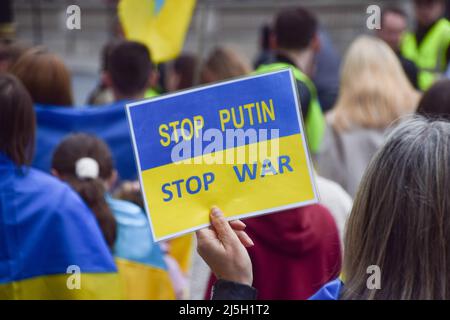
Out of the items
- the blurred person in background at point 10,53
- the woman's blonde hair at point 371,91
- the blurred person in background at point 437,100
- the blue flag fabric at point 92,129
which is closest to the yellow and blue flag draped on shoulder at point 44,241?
the blurred person in background at point 437,100

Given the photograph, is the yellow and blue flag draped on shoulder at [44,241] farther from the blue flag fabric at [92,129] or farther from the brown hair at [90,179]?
the blue flag fabric at [92,129]

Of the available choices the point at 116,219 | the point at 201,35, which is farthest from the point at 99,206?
the point at 201,35

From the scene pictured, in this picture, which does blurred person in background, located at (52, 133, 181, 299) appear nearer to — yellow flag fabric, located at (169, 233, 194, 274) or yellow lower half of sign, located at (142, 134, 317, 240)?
yellow flag fabric, located at (169, 233, 194, 274)

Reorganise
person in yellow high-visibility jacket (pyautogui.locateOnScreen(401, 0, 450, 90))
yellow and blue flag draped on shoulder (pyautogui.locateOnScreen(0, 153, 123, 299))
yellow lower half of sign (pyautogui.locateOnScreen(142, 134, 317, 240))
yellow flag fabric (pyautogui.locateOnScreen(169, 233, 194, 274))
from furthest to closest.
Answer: person in yellow high-visibility jacket (pyautogui.locateOnScreen(401, 0, 450, 90)) → yellow flag fabric (pyautogui.locateOnScreen(169, 233, 194, 274)) → yellow and blue flag draped on shoulder (pyautogui.locateOnScreen(0, 153, 123, 299)) → yellow lower half of sign (pyautogui.locateOnScreen(142, 134, 317, 240))

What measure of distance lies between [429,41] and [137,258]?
4.13m

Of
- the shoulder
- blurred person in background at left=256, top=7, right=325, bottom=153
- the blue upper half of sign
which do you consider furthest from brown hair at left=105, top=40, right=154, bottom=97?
the blue upper half of sign

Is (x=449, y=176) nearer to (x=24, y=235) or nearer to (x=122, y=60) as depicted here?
(x=24, y=235)

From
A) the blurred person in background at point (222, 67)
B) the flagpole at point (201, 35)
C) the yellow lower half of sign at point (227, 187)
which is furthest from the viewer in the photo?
the blurred person in background at point (222, 67)

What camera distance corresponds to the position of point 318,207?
333 cm

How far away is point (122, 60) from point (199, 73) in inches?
34.6

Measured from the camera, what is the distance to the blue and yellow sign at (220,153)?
217cm

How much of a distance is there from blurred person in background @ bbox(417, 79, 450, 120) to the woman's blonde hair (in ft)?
3.74

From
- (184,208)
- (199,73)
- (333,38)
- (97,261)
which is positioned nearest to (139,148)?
(184,208)

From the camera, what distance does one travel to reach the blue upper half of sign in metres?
2.20
